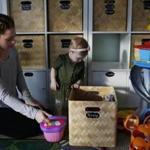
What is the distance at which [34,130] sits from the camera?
173 cm

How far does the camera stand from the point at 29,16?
6.84 feet

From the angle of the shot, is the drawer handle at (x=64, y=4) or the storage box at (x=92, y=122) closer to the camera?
the storage box at (x=92, y=122)

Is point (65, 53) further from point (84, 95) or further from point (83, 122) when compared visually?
point (83, 122)

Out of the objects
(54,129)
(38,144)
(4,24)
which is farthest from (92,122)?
(4,24)

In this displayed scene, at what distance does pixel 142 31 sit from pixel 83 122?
94 cm

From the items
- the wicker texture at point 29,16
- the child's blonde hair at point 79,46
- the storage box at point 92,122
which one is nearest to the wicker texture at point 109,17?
the child's blonde hair at point 79,46

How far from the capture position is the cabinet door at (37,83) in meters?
2.15

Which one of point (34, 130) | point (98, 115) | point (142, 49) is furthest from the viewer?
point (34, 130)

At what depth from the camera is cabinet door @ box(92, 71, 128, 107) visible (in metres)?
2.16

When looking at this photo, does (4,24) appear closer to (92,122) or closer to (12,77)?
(12,77)

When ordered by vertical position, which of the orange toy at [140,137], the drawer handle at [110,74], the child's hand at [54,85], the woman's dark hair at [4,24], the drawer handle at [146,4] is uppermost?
the drawer handle at [146,4]

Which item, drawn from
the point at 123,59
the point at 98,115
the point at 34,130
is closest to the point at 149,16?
the point at 123,59

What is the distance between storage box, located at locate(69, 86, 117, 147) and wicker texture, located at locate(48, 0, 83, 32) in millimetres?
780

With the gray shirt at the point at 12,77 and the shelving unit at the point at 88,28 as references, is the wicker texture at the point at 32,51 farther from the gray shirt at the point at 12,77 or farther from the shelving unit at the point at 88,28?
the gray shirt at the point at 12,77
